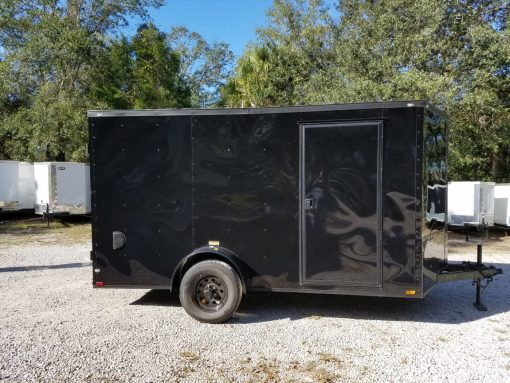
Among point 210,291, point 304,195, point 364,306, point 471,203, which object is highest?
point 304,195

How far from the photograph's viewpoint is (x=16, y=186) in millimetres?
18672

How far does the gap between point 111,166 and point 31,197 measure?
14.5 meters

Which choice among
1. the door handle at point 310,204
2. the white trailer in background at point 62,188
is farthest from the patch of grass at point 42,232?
the door handle at point 310,204

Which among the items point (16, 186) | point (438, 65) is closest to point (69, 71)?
point (16, 186)

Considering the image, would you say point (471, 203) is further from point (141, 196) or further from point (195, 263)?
point (141, 196)

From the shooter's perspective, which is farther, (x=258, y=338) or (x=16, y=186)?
(x=16, y=186)

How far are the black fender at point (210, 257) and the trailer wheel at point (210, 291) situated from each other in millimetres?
68

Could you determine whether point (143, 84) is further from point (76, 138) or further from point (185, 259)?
point (185, 259)

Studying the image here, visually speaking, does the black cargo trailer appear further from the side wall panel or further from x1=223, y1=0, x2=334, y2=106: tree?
x1=223, y1=0, x2=334, y2=106: tree

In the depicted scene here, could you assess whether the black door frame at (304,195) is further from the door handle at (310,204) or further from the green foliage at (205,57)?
the green foliage at (205,57)

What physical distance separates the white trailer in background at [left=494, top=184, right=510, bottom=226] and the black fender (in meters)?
11.9

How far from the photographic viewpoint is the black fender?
589 centimetres

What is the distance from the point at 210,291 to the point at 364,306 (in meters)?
2.23

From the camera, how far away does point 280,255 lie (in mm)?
5859
